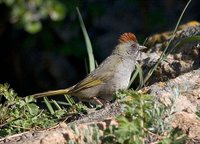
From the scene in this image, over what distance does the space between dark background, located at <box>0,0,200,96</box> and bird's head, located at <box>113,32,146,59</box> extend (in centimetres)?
316

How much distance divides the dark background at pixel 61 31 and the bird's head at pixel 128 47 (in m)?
3.16

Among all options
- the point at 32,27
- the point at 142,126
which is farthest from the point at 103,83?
the point at 32,27

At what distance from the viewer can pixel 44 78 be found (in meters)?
12.9

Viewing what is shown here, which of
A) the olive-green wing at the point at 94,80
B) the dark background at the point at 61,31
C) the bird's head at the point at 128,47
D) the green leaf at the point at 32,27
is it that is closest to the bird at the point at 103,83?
the olive-green wing at the point at 94,80

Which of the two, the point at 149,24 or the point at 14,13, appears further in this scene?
the point at 149,24

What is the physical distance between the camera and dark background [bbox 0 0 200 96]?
1083 centimetres

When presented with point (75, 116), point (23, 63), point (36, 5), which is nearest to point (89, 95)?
point (75, 116)

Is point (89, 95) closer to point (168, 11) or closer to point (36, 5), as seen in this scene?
point (36, 5)

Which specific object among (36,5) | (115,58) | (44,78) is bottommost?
(44,78)

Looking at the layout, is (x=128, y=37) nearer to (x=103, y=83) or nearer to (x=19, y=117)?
(x=103, y=83)

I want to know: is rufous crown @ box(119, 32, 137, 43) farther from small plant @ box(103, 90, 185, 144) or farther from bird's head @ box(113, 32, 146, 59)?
small plant @ box(103, 90, 185, 144)

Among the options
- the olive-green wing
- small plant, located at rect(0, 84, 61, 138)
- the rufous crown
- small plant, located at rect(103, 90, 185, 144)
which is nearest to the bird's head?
the rufous crown

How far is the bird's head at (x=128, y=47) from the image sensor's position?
281 inches

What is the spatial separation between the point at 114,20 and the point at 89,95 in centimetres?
719
